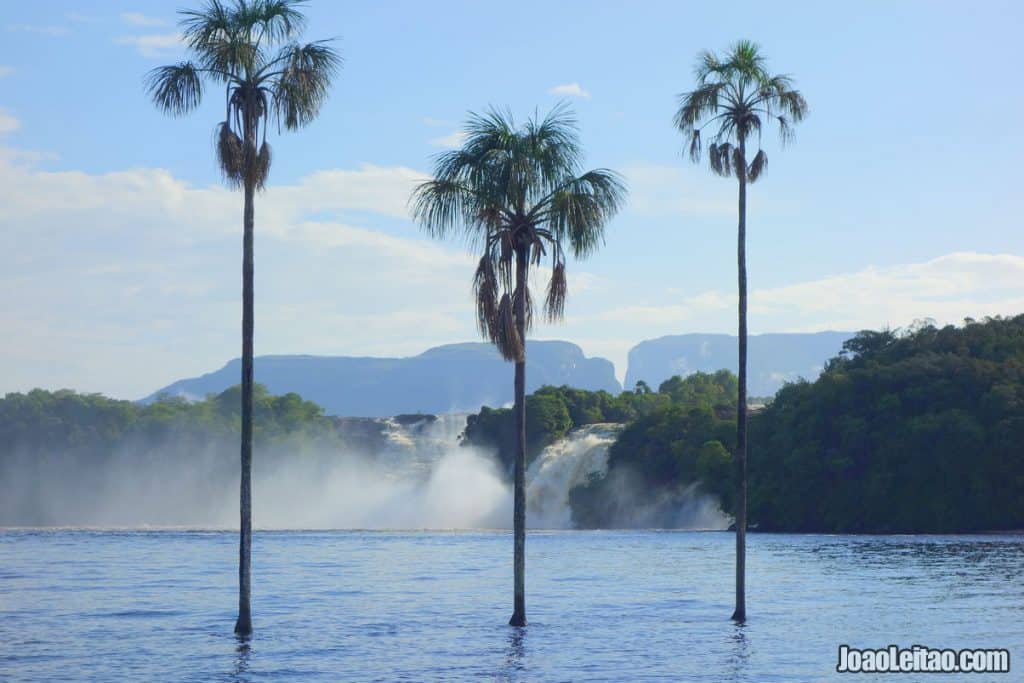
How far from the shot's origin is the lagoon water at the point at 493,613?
1484 inches

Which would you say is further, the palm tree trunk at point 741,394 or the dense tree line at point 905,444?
the dense tree line at point 905,444

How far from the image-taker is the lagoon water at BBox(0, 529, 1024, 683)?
37.7 meters

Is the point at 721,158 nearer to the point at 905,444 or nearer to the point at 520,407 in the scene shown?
the point at 520,407

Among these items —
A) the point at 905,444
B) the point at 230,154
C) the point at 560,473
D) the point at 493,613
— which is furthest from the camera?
the point at 560,473

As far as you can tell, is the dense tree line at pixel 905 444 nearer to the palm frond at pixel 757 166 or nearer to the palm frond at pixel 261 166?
the palm frond at pixel 757 166

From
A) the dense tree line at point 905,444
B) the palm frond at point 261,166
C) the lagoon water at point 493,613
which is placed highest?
the palm frond at point 261,166

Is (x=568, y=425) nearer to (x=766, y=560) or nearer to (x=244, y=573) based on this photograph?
(x=766, y=560)

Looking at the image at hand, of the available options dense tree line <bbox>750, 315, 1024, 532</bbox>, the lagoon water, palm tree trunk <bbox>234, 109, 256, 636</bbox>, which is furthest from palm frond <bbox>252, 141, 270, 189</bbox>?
dense tree line <bbox>750, 315, 1024, 532</bbox>

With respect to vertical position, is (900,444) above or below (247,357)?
below

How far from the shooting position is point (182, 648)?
4150 centimetres

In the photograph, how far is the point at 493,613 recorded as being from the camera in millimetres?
52938

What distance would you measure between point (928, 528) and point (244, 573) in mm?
98494

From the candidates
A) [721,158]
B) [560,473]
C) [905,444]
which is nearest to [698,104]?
[721,158]

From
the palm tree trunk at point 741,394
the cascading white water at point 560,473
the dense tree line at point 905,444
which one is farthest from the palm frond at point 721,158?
the cascading white water at point 560,473
